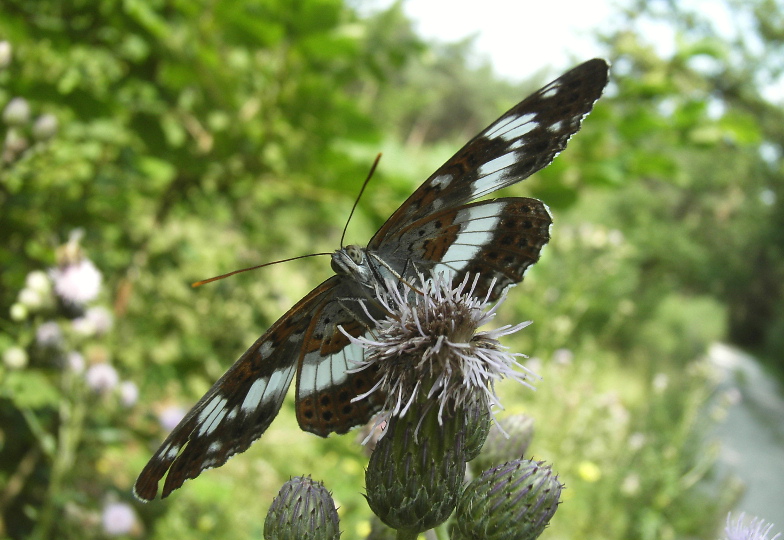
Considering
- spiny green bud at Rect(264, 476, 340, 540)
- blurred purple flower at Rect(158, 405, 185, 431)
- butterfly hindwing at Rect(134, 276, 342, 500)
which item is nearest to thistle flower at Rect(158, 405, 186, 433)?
blurred purple flower at Rect(158, 405, 185, 431)

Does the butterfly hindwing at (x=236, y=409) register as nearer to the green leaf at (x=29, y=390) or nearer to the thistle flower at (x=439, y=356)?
the thistle flower at (x=439, y=356)

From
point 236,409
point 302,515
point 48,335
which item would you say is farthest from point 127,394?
point 302,515

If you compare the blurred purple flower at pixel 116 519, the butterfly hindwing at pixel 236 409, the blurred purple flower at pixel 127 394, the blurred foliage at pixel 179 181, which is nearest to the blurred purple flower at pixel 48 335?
the blurred foliage at pixel 179 181

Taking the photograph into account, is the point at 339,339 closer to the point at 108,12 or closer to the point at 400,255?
the point at 400,255

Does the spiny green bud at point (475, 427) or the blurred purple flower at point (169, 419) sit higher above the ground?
the blurred purple flower at point (169, 419)

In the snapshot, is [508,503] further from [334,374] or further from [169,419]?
[169,419]

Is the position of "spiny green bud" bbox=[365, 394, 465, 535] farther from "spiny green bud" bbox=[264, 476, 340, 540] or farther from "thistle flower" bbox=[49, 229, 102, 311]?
"thistle flower" bbox=[49, 229, 102, 311]

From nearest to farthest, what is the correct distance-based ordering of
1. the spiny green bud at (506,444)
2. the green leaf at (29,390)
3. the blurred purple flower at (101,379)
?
the spiny green bud at (506,444) → the green leaf at (29,390) → the blurred purple flower at (101,379)
